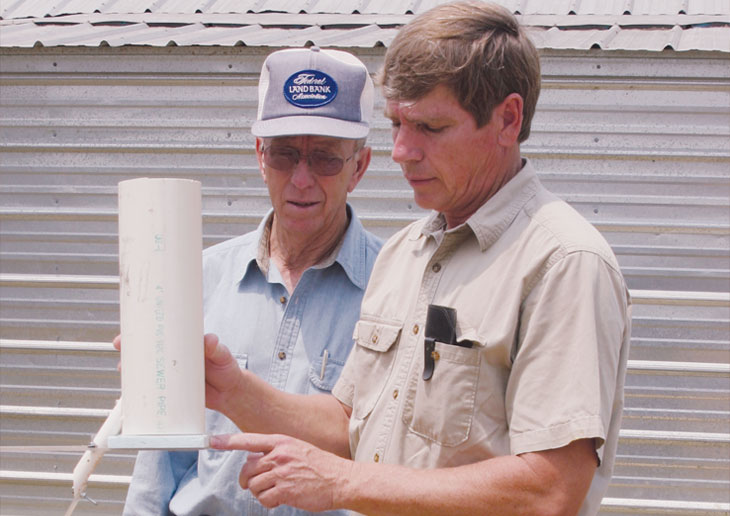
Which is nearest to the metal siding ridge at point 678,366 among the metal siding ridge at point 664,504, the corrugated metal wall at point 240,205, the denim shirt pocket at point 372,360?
the corrugated metal wall at point 240,205

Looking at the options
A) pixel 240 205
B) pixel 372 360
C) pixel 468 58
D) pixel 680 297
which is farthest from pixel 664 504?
pixel 468 58

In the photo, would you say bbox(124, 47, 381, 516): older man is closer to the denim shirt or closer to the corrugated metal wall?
the denim shirt

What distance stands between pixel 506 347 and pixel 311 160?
0.94m

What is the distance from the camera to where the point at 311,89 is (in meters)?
2.44

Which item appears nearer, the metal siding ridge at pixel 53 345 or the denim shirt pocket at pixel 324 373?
the denim shirt pocket at pixel 324 373

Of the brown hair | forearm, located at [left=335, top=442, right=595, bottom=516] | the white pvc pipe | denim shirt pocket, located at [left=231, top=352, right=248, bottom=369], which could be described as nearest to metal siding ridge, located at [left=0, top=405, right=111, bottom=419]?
denim shirt pocket, located at [left=231, top=352, right=248, bottom=369]

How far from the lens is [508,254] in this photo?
1.80m

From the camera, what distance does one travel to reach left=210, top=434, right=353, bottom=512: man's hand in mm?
1862

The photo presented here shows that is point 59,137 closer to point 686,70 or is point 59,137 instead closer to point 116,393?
point 116,393

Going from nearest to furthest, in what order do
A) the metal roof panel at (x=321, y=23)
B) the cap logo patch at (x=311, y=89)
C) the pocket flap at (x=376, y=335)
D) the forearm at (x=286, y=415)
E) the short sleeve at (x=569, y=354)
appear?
1. the short sleeve at (x=569, y=354)
2. the pocket flap at (x=376, y=335)
3. the forearm at (x=286, y=415)
4. the cap logo patch at (x=311, y=89)
5. the metal roof panel at (x=321, y=23)

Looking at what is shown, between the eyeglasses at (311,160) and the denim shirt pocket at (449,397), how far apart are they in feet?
2.59

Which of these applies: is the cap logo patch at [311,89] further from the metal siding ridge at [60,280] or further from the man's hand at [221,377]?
the metal siding ridge at [60,280]

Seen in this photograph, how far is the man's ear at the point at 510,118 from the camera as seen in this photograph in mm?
1844

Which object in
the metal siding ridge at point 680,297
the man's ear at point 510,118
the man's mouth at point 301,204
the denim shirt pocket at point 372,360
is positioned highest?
the man's ear at point 510,118
